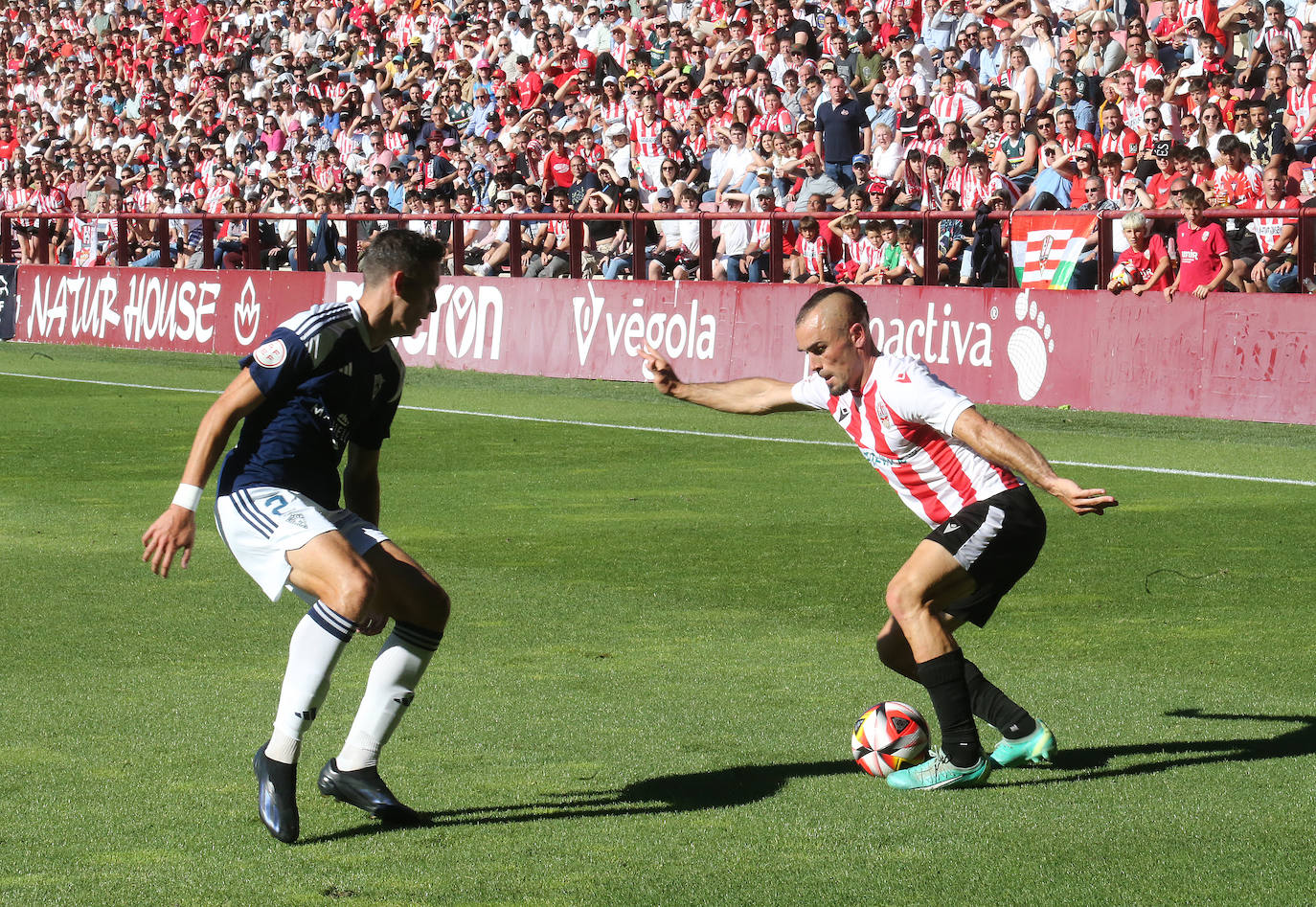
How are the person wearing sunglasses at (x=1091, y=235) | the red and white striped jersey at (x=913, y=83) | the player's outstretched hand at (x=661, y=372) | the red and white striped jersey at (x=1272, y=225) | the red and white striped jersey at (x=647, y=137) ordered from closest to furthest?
1. the player's outstretched hand at (x=661, y=372)
2. the red and white striped jersey at (x=1272, y=225)
3. the person wearing sunglasses at (x=1091, y=235)
4. the red and white striped jersey at (x=913, y=83)
5. the red and white striped jersey at (x=647, y=137)

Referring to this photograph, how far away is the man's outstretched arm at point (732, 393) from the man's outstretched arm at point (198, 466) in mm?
1611

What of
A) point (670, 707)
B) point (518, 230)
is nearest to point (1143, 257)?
point (518, 230)

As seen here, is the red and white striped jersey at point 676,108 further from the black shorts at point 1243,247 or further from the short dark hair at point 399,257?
the short dark hair at point 399,257

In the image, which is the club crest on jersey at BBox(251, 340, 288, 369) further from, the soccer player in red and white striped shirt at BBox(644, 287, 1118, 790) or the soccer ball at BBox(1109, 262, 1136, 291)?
the soccer ball at BBox(1109, 262, 1136, 291)

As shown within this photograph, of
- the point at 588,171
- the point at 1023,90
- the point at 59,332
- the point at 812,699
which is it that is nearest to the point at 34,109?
the point at 59,332

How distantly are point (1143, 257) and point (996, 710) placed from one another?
1188cm

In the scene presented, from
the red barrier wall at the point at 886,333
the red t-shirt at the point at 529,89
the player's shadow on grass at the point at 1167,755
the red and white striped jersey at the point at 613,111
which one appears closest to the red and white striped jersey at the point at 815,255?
the red barrier wall at the point at 886,333

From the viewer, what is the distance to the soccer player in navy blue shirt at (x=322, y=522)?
5.15 metres

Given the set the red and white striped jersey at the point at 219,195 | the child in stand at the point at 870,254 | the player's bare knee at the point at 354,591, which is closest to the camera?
the player's bare knee at the point at 354,591

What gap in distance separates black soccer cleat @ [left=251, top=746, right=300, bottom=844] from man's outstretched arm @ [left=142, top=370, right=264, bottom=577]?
640 mm

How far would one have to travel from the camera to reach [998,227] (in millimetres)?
18281

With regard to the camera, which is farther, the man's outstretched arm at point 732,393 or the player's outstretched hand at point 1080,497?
the man's outstretched arm at point 732,393

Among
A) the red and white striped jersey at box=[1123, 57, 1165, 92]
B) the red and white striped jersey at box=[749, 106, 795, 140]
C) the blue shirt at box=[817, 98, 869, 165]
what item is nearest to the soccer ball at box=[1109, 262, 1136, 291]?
the red and white striped jersey at box=[1123, 57, 1165, 92]

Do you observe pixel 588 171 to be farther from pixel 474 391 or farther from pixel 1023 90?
pixel 1023 90
